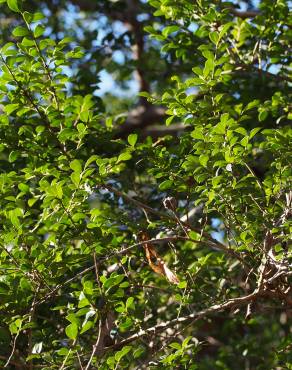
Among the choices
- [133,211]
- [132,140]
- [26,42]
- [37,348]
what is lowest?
[133,211]

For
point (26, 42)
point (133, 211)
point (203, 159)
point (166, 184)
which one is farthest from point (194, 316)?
point (26, 42)

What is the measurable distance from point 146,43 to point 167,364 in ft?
10.7

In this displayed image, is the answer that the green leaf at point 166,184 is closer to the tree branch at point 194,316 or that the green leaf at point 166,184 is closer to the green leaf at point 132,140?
the green leaf at point 132,140

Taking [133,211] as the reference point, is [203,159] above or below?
above

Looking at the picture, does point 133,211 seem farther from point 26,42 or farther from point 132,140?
point 26,42

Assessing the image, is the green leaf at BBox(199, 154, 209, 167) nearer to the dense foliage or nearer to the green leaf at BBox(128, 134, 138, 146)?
the dense foliage

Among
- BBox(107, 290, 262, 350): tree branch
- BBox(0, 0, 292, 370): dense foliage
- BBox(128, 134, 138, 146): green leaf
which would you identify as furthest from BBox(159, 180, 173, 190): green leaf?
BBox(107, 290, 262, 350): tree branch

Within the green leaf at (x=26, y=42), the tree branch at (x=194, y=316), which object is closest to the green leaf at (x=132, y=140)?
the green leaf at (x=26, y=42)

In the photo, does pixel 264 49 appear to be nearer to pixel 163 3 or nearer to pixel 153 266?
pixel 163 3

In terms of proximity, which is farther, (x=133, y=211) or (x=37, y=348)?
(x=133, y=211)

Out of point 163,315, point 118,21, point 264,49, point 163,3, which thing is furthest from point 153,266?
point 118,21

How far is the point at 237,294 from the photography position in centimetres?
306

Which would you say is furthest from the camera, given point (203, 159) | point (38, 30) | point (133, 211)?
point (133, 211)

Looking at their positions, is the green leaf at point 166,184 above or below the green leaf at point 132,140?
below
